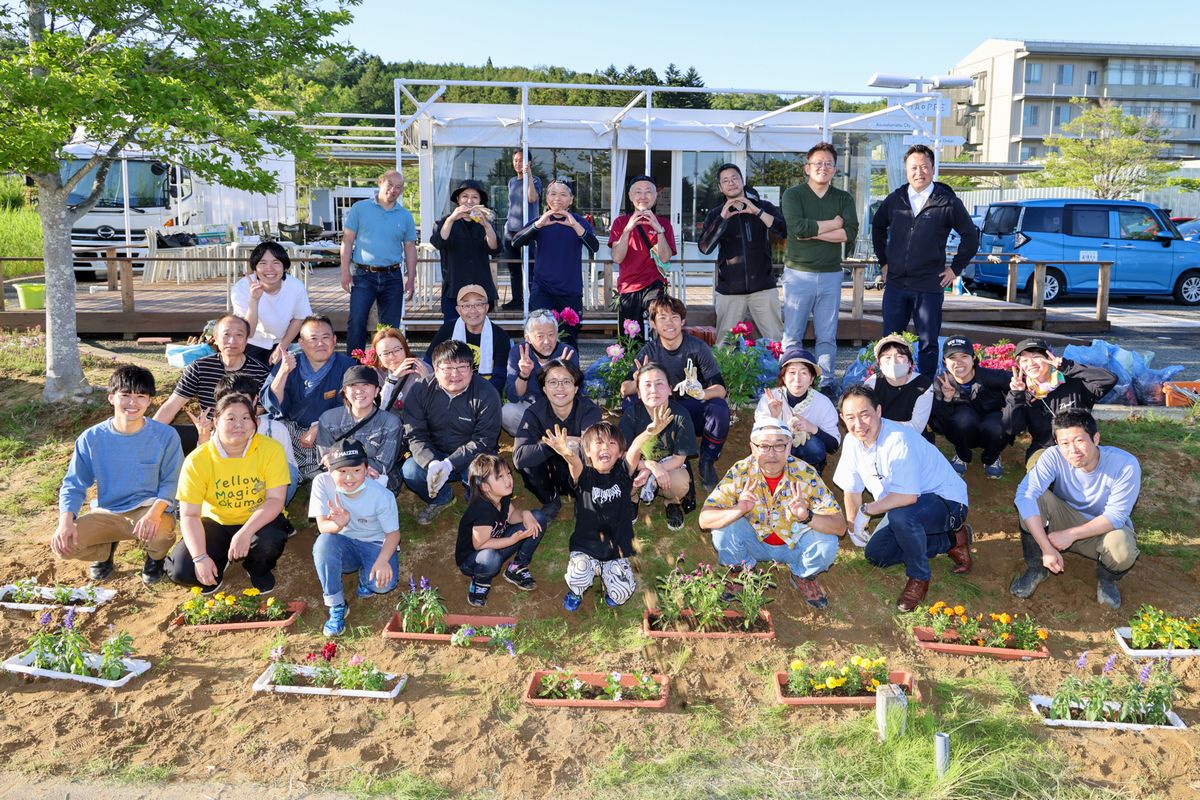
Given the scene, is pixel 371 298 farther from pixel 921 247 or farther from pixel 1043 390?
pixel 1043 390

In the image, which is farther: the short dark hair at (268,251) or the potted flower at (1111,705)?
the short dark hair at (268,251)

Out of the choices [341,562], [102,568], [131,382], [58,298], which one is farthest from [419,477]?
[58,298]

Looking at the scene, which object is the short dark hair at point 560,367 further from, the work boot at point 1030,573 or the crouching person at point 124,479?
the work boot at point 1030,573

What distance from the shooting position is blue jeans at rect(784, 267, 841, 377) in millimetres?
7355

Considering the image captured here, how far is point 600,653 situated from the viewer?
15.6 feet

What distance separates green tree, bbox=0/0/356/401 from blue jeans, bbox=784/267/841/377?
4.27m

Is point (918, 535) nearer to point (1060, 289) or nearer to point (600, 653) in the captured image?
point (600, 653)

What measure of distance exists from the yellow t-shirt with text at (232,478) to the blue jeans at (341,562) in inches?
20.1

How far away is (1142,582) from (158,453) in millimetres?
5899

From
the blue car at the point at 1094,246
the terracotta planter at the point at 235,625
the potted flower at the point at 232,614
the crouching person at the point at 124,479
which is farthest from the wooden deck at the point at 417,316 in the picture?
the terracotta planter at the point at 235,625

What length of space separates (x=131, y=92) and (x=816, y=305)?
5.45 m

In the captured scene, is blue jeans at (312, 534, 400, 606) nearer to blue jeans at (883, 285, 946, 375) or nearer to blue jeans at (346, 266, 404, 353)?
blue jeans at (346, 266, 404, 353)

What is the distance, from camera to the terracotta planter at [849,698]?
4.26 m

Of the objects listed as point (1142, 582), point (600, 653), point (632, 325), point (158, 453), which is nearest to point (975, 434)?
point (1142, 582)
